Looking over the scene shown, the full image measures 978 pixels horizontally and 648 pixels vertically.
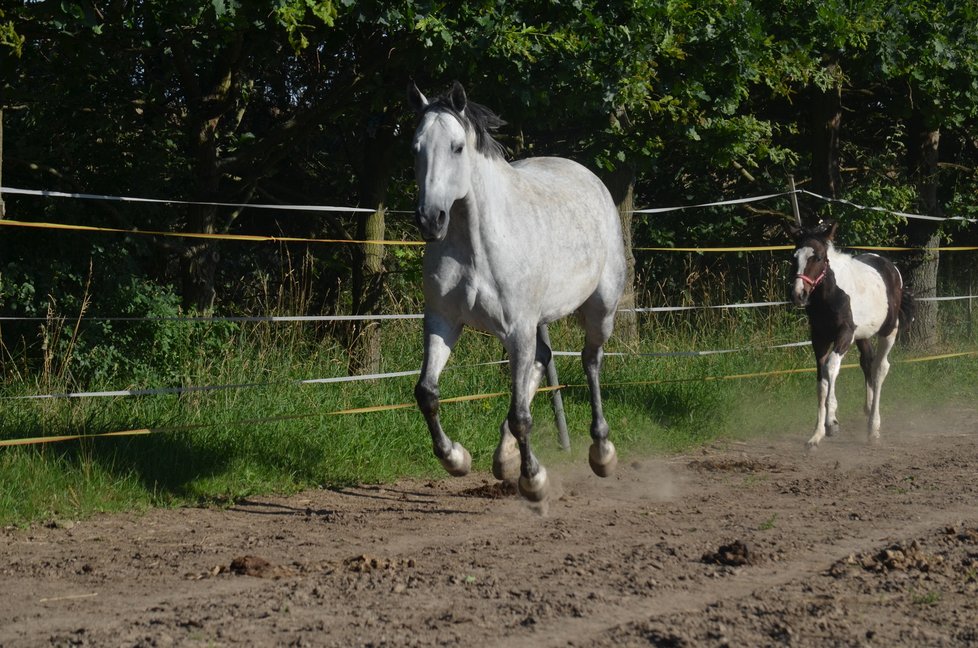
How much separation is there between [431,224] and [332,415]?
3022 mm

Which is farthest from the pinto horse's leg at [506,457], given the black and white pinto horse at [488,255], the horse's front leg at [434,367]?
the horse's front leg at [434,367]

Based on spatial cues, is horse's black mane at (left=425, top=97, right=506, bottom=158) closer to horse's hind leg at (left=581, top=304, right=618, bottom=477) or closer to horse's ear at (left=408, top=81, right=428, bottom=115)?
horse's ear at (left=408, top=81, right=428, bottom=115)

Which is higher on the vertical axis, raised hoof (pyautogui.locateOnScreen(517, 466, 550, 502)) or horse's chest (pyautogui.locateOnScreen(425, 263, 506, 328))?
horse's chest (pyautogui.locateOnScreen(425, 263, 506, 328))

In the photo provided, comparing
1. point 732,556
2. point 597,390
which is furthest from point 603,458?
point 732,556

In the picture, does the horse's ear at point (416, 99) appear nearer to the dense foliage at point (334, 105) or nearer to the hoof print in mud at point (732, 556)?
the dense foliage at point (334, 105)

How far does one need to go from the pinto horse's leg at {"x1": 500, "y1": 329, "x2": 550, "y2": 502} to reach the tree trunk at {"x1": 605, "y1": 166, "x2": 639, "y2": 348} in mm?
4977

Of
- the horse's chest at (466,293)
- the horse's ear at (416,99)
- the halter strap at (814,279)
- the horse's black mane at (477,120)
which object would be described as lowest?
the halter strap at (814,279)

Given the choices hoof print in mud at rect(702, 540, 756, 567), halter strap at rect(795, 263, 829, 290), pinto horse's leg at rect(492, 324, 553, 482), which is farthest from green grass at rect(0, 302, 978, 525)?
hoof print in mud at rect(702, 540, 756, 567)

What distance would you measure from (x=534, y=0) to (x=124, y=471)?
4.35m

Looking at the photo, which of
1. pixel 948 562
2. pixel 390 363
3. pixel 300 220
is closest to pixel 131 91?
pixel 300 220

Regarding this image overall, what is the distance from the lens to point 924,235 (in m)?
14.9

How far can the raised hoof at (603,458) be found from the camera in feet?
23.2

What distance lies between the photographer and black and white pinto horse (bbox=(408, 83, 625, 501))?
551cm

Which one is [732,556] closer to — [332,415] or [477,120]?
[477,120]
